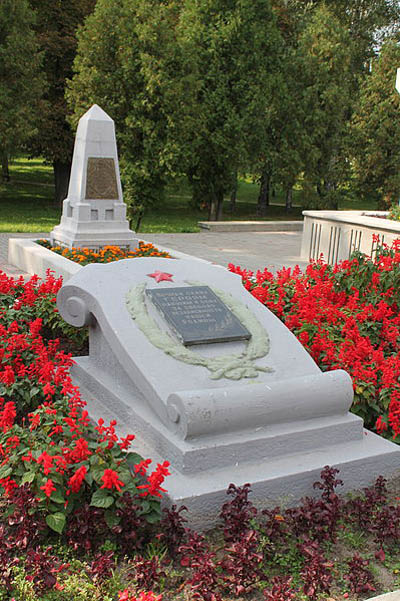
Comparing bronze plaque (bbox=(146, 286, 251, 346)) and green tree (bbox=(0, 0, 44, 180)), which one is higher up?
green tree (bbox=(0, 0, 44, 180))

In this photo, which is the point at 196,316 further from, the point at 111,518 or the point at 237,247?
the point at 237,247

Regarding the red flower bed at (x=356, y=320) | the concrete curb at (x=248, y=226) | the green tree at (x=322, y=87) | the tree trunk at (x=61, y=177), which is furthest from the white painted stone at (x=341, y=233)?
the tree trunk at (x=61, y=177)

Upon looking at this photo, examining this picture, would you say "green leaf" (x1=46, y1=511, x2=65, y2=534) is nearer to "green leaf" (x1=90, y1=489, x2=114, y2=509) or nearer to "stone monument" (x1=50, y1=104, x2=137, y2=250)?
"green leaf" (x1=90, y1=489, x2=114, y2=509)

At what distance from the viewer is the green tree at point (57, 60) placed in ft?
68.9

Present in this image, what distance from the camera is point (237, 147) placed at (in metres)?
19.0

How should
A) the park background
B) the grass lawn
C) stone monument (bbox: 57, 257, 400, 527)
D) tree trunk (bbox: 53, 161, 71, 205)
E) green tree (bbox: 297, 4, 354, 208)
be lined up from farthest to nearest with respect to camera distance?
tree trunk (bbox: 53, 161, 71, 205) < green tree (bbox: 297, 4, 354, 208) < the grass lawn < the park background < stone monument (bbox: 57, 257, 400, 527)

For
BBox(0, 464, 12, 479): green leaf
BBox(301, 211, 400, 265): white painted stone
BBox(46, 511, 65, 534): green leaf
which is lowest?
BBox(46, 511, 65, 534): green leaf

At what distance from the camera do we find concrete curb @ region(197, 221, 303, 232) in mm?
17641

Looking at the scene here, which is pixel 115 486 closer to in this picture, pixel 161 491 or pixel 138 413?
pixel 161 491

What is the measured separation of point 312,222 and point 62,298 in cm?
850

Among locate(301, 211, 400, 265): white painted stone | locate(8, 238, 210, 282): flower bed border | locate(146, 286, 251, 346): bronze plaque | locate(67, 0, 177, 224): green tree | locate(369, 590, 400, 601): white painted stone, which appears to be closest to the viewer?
locate(369, 590, 400, 601): white painted stone

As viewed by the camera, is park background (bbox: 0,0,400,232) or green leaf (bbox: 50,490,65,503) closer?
green leaf (bbox: 50,490,65,503)

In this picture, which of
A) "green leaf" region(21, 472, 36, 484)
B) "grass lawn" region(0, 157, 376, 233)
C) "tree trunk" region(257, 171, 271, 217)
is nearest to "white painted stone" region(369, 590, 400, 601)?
"green leaf" region(21, 472, 36, 484)

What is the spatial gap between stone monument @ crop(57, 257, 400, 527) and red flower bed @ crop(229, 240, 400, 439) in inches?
11.1
